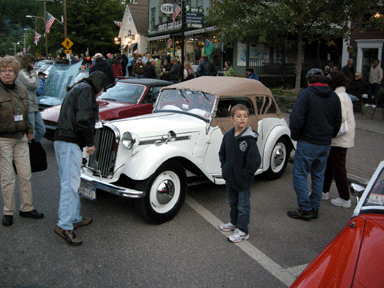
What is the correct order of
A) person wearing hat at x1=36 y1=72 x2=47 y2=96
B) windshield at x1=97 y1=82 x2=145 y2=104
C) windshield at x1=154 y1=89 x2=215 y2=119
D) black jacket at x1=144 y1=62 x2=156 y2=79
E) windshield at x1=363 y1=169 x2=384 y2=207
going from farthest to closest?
1. black jacket at x1=144 y1=62 x2=156 y2=79
2. person wearing hat at x1=36 y1=72 x2=47 y2=96
3. windshield at x1=97 y1=82 x2=145 y2=104
4. windshield at x1=154 y1=89 x2=215 y2=119
5. windshield at x1=363 y1=169 x2=384 y2=207

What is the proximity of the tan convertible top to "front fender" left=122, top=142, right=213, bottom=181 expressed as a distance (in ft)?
4.55

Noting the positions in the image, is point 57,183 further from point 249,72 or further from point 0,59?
point 249,72

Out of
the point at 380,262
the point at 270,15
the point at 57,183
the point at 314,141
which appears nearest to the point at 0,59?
the point at 57,183

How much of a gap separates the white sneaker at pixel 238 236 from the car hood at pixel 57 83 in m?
6.94

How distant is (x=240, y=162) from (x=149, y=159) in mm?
1099

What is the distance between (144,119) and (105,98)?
386cm

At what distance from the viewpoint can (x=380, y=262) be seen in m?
2.14

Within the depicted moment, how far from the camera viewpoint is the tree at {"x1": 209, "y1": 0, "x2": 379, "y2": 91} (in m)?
13.8

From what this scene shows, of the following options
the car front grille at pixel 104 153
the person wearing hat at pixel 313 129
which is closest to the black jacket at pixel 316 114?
the person wearing hat at pixel 313 129

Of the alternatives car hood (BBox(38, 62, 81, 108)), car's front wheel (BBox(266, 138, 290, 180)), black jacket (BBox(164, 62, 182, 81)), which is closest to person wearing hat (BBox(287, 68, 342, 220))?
car's front wheel (BBox(266, 138, 290, 180))

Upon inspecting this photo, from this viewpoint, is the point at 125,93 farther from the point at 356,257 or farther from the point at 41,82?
the point at 356,257

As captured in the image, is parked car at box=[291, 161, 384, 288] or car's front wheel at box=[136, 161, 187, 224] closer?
parked car at box=[291, 161, 384, 288]

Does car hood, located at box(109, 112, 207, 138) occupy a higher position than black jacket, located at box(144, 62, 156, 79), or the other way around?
black jacket, located at box(144, 62, 156, 79)

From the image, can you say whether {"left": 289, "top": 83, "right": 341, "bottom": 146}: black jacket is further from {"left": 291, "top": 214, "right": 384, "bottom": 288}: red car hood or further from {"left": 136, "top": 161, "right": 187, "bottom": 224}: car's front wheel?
{"left": 291, "top": 214, "right": 384, "bottom": 288}: red car hood
